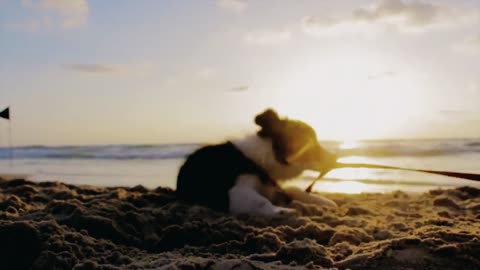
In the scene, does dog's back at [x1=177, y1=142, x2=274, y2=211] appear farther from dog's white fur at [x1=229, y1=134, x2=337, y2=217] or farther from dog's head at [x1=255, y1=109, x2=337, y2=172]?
dog's head at [x1=255, y1=109, x2=337, y2=172]

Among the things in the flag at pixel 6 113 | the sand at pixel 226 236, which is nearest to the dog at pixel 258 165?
the sand at pixel 226 236

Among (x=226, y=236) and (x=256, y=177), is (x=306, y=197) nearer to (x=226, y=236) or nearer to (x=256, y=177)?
(x=256, y=177)

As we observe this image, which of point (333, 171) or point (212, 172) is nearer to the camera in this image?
point (212, 172)

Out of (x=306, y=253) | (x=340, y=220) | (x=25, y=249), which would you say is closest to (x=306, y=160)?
(x=340, y=220)

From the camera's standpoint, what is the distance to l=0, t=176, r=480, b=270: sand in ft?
9.12

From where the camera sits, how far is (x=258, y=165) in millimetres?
5621

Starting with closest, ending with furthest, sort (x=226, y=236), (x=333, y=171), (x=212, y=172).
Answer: (x=226, y=236) < (x=212, y=172) < (x=333, y=171)

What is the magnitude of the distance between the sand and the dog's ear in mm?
912

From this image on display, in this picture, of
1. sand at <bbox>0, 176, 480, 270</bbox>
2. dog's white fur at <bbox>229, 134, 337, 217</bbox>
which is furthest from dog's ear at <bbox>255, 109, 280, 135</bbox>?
sand at <bbox>0, 176, 480, 270</bbox>

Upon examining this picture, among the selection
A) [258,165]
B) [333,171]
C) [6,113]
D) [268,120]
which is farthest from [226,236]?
[333,171]

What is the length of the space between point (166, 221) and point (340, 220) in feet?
4.60

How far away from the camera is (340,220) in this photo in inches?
172

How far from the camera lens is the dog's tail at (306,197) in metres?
5.55

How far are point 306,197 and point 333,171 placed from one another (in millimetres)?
4611
